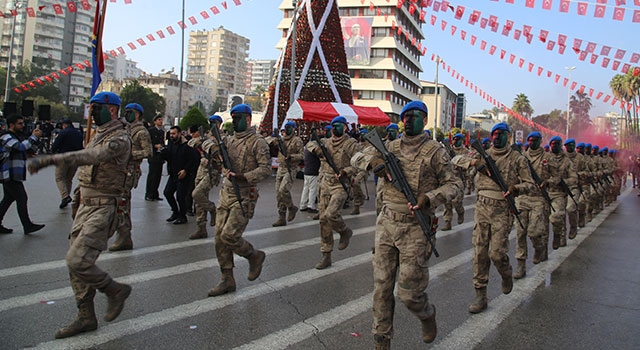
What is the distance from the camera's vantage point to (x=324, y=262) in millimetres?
6441

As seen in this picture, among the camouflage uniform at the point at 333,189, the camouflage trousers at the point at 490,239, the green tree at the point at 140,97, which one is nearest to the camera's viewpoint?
the camouflage trousers at the point at 490,239

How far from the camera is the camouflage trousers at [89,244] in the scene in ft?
12.8

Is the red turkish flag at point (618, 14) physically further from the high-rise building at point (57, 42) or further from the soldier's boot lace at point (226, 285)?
the high-rise building at point (57, 42)

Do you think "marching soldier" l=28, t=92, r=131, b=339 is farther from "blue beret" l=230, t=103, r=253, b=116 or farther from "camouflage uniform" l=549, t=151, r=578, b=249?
"camouflage uniform" l=549, t=151, r=578, b=249

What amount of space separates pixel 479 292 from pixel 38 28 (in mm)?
95910

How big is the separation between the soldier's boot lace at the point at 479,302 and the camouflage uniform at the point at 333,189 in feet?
6.76

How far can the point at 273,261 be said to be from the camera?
21.8ft

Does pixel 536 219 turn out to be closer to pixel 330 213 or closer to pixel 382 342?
pixel 330 213

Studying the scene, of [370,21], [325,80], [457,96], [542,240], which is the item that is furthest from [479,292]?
[457,96]

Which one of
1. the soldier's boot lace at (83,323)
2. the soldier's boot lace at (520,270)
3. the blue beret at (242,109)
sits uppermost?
the blue beret at (242,109)

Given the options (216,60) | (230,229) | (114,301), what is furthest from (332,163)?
(216,60)

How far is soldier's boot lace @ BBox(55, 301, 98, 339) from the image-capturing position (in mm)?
3877

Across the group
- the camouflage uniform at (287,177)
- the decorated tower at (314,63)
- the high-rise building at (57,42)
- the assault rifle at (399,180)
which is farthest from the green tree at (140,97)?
the assault rifle at (399,180)

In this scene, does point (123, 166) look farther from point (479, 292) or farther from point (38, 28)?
point (38, 28)
